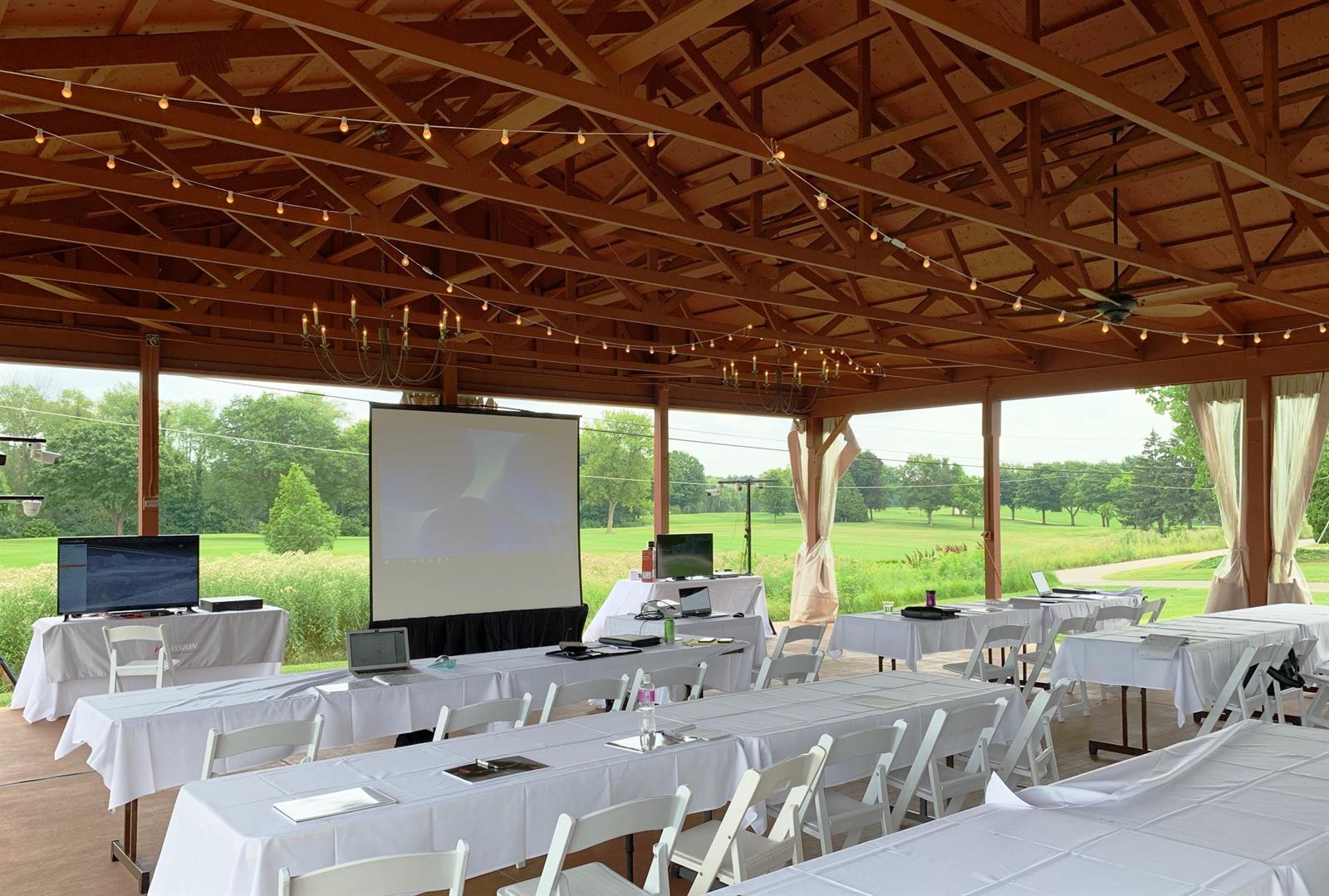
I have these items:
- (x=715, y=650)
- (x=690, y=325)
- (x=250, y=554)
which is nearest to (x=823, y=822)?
(x=715, y=650)

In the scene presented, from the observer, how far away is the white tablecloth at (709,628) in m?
7.90

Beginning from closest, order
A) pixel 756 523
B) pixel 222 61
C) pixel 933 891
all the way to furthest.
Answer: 1. pixel 933 891
2. pixel 222 61
3. pixel 756 523

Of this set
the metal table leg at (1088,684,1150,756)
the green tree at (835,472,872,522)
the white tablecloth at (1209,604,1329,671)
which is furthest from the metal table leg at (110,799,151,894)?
the green tree at (835,472,872,522)

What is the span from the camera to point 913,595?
20.7 meters

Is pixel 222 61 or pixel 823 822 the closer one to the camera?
pixel 823 822

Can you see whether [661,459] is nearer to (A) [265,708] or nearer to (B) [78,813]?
(B) [78,813]

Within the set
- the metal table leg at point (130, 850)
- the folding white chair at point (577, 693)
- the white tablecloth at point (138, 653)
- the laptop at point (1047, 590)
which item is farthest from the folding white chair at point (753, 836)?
the laptop at point (1047, 590)

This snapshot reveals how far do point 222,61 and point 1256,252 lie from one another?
8.99 m

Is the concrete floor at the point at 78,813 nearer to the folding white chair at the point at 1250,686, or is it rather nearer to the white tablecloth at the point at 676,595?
the folding white chair at the point at 1250,686

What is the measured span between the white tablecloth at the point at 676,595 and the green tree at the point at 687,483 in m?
→ 10.1

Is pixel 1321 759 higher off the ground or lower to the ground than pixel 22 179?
lower

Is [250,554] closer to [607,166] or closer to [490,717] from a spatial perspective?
[607,166]

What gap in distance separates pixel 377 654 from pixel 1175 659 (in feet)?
16.1

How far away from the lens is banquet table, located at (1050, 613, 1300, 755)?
245 inches
